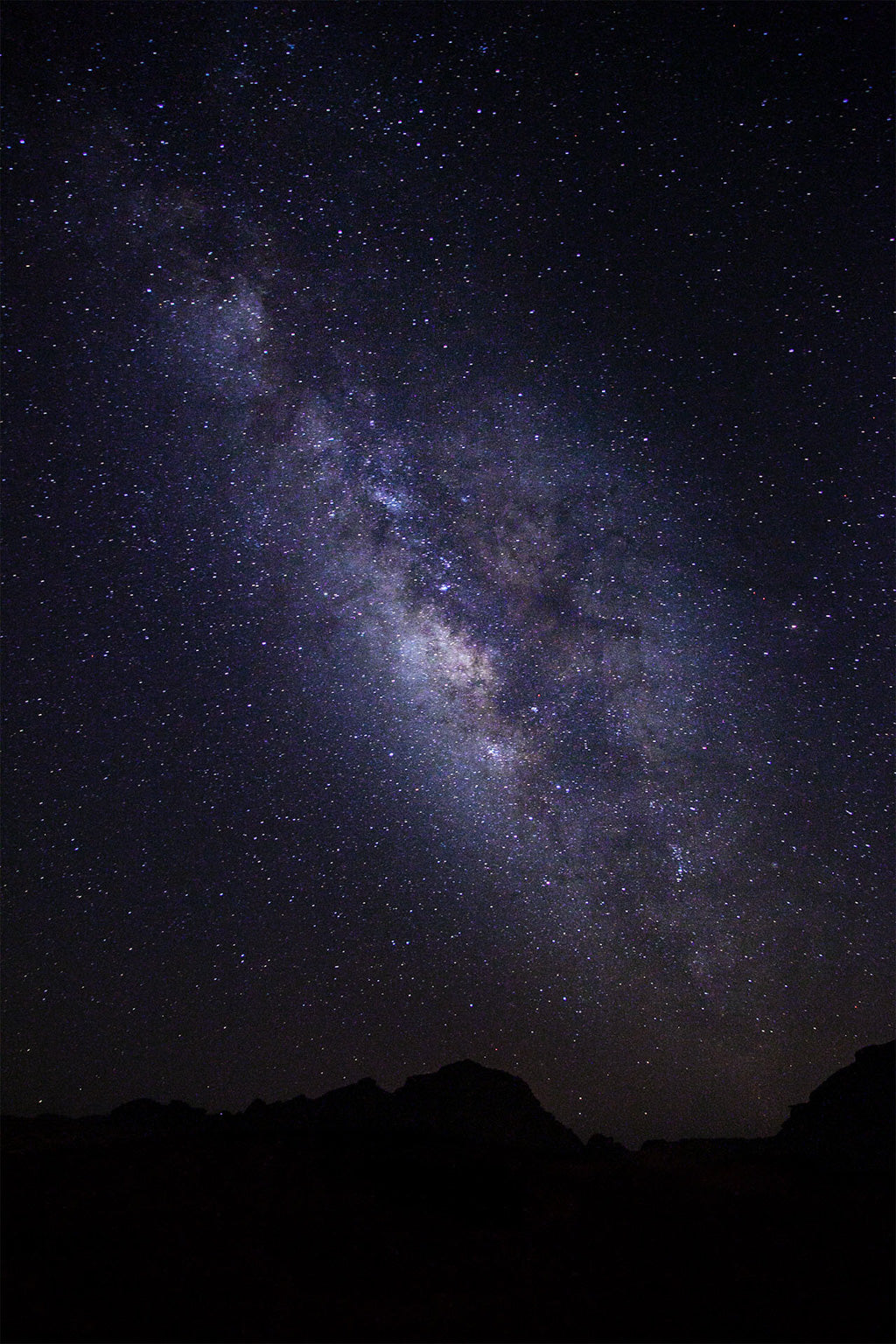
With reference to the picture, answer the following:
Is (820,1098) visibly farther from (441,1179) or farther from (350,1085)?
(350,1085)

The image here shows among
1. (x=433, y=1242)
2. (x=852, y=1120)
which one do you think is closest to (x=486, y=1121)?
(x=852, y=1120)

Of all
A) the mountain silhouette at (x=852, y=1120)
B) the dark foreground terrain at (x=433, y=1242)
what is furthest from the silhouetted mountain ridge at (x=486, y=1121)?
the dark foreground terrain at (x=433, y=1242)

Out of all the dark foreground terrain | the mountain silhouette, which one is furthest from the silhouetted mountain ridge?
the dark foreground terrain

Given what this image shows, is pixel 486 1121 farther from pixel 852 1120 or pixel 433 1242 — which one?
pixel 433 1242

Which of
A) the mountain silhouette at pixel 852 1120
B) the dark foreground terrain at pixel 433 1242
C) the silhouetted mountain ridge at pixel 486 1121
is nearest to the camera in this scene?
the dark foreground terrain at pixel 433 1242

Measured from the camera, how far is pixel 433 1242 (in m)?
11.7

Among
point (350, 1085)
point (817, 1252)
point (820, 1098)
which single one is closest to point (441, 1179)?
point (817, 1252)

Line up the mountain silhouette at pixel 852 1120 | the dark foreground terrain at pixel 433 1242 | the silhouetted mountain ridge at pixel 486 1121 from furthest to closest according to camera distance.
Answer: the silhouetted mountain ridge at pixel 486 1121 < the mountain silhouette at pixel 852 1120 < the dark foreground terrain at pixel 433 1242

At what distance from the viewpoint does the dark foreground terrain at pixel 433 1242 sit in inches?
361

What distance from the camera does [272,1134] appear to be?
15867 mm

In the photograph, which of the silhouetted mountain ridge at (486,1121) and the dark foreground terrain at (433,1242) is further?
the silhouetted mountain ridge at (486,1121)

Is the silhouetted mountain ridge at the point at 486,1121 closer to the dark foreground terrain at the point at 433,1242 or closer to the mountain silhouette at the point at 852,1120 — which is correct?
the mountain silhouette at the point at 852,1120

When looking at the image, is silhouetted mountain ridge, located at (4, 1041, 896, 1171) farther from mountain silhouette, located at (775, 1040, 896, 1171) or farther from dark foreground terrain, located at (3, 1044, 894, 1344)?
dark foreground terrain, located at (3, 1044, 894, 1344)

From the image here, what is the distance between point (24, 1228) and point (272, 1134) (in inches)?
253
